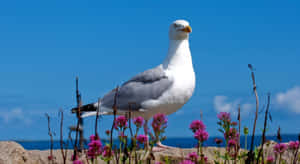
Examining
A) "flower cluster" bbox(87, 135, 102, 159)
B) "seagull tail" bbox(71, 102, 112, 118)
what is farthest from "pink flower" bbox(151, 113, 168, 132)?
"seagull tail" bbox(71, 102, 112, 118)

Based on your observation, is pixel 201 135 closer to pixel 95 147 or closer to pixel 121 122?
pixel 121 122

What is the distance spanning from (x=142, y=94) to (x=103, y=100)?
1098 mm

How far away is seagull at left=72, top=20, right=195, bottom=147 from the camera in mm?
7988

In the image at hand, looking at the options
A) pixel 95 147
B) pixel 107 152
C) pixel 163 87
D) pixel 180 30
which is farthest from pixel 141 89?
pixel 95 147

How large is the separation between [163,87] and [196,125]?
4887 millimetres

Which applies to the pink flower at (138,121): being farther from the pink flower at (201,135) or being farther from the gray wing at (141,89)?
the gray wing at (141,89)

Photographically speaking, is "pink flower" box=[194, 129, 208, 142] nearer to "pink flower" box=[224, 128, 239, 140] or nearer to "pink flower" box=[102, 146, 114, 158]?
"pink flower" box=[224, 128, 239, 140]

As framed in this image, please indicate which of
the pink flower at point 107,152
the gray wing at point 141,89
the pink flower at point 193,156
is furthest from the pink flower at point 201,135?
the gray wing at point 141,89

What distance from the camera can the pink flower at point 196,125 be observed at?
10.5ft

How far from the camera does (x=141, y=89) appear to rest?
835cm

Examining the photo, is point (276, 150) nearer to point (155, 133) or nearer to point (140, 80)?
point (155, 133)

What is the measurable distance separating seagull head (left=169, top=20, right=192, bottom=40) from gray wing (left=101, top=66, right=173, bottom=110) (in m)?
0.86

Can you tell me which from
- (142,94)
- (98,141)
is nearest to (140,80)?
(142,94)

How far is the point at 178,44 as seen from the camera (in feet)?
28.6
